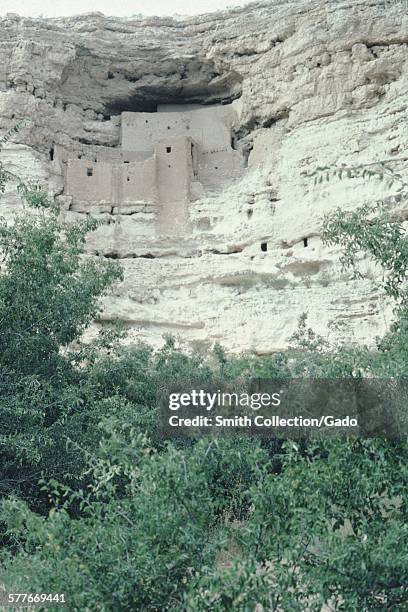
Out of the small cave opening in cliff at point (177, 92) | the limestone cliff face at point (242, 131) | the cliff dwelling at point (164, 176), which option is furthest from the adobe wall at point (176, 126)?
the small cave opening in cliff at point (177, 92)

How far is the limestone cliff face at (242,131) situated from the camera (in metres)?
17.7

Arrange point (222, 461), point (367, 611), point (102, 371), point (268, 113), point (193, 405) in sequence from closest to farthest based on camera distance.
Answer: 1. point (367, 611)
2. point (222, 461)
3. point (193, 405)
4. point (102, 371)
5. point (268, 113)

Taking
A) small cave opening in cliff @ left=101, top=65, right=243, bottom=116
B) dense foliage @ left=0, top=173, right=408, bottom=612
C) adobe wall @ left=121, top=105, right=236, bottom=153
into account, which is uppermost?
small cave opening in cliff @ left=101, top=65, right=243, bottom=116

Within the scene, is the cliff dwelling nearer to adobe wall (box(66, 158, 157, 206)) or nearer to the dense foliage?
adobe wall (box(66, 158, 157, 206))

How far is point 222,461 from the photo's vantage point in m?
6.30

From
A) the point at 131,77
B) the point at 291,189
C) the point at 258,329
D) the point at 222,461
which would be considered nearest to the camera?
the point at 222,461

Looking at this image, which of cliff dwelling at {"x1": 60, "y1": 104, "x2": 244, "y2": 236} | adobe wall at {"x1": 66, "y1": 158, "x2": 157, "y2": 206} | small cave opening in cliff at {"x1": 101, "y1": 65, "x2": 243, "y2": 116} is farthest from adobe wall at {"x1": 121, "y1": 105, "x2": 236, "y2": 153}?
adobe wall at {"x1": 66, "y1": 158, "x2": 157, "y2": 206}

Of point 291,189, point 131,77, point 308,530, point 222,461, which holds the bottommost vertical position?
point 308,530

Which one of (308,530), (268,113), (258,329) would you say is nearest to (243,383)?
(308,530)

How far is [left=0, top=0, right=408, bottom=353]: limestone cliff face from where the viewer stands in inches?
695

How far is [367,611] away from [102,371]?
5590 millimetres

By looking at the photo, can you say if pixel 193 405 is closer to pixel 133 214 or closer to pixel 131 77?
pixel 133 214

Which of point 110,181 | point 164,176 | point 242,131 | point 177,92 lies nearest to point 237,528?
point 164,176

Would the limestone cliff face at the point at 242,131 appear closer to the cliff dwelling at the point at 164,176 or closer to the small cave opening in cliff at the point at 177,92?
the small cave opening in cliff at the point at 177,92
